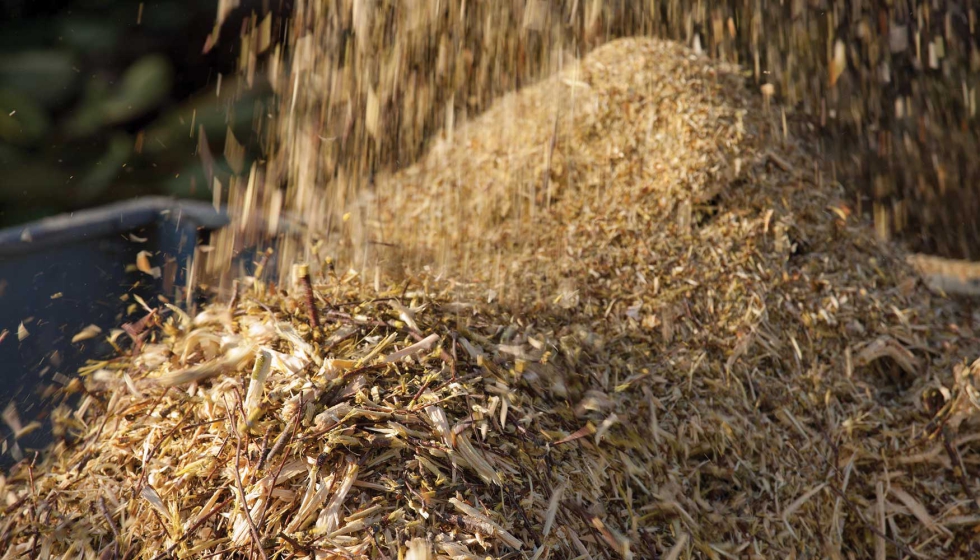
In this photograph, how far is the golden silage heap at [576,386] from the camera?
3.73ft

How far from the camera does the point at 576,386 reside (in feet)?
4.79

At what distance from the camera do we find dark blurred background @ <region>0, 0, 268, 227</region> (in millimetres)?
2678

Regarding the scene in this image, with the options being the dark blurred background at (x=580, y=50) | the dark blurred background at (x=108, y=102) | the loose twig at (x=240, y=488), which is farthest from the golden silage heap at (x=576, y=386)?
the dark blurred background at (x=108, y=102)

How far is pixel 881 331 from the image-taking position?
6.10 ft

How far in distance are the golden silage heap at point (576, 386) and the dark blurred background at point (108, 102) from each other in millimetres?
1107

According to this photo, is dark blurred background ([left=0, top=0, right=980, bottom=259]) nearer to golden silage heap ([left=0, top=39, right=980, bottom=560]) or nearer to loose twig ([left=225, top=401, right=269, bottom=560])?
golden silage heap ([left=0, top=39, right=980, bottom=560])

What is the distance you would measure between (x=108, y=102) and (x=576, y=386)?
2379mm

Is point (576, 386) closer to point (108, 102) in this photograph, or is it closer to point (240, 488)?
point (240, 488)

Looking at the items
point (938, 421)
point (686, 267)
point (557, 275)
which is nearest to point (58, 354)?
point (557, 275)

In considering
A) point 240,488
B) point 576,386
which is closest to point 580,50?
point 576,386

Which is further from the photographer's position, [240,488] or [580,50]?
[580,50]

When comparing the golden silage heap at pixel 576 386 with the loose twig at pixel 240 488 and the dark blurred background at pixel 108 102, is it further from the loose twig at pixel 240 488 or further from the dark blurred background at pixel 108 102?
the dark blurred background at pixel 108 102

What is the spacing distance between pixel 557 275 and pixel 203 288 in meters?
0.91

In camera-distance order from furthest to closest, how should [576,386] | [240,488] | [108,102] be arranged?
1. [108,102]
2. [576,386]
3. [240,488]
